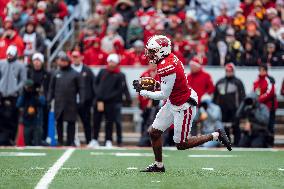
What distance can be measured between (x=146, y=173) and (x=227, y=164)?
2.11 meters

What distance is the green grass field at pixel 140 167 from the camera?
380 inches

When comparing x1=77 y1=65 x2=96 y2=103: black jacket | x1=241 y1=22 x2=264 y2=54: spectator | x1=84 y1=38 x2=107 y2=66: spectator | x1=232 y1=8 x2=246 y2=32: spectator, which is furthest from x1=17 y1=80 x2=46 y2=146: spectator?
x1=232 y1=8 x2=246 y2=32: spectator

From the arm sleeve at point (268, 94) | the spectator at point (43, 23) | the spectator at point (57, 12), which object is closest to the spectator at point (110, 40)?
the spectator at point (43, 23)

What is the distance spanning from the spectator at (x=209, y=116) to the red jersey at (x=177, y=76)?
6.72 m

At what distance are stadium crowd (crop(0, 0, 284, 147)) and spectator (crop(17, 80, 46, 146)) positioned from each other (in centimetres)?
2

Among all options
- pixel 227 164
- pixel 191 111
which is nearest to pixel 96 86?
pixel 227 164

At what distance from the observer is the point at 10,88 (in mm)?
18422

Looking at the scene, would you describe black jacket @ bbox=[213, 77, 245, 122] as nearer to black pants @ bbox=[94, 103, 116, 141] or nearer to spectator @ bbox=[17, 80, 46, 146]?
black pants @ bbox=[94, 103, 116, 141]

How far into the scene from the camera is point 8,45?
1958cm

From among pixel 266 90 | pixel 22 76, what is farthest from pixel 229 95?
pixel 22 76

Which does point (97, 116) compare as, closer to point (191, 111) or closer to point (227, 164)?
point (227, 164)

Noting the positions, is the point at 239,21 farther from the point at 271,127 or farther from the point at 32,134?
the point at 32,134

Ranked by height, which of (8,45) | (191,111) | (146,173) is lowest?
(146,173)

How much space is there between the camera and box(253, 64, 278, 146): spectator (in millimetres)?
18198
